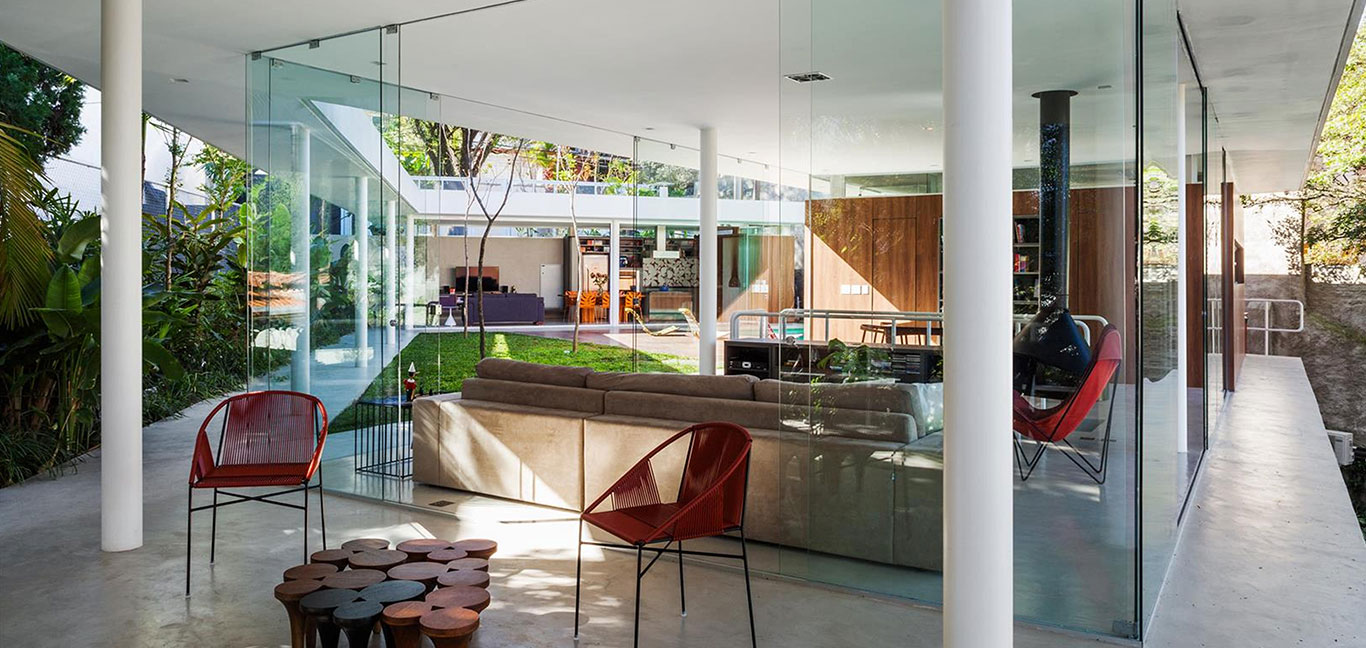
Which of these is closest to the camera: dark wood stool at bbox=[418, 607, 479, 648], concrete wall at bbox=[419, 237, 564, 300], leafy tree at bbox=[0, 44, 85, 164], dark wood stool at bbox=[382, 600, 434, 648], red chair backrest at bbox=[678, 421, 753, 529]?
dark wood stool at bbox=[418, 607, 479, 648]

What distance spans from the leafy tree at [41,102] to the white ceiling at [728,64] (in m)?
3.28

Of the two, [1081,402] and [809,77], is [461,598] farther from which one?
[809,77]

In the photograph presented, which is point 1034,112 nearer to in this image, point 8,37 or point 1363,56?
point 8,37

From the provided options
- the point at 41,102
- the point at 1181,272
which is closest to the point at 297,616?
the point at 1181,272

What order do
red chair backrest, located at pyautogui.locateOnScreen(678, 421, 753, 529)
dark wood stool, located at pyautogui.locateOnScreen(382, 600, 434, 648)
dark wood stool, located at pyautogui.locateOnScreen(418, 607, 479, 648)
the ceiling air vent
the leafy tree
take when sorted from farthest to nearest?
the leafy tree < the ceiling air vent < red chair backrest, located at pyautogui.locateOnScreen(678, 421, 753, 529) < dark wood stool, located at pyautogui.locateOnScreen(382, 600, 434, 648) < dark wood stool, located at pyautogui.locateOnScreen(418, 607, 479, 648)

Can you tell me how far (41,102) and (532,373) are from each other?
394 inches

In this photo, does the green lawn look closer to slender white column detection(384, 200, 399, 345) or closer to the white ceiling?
the white ceiling

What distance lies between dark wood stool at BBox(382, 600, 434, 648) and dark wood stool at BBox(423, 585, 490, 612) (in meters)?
0.05

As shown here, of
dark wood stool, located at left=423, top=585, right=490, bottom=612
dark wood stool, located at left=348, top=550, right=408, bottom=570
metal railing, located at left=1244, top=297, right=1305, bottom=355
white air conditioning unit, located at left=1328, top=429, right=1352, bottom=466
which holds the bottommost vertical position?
white air conditioning unit, located at left=1328, top=429, right=1352, bottom=466

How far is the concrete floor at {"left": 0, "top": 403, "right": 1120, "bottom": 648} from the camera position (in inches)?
139

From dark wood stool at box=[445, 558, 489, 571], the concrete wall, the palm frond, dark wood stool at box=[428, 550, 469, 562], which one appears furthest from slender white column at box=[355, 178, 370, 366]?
the concrete wall

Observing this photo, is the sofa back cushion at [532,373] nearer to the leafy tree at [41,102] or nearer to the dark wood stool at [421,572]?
the dark wood stool at [421,572]

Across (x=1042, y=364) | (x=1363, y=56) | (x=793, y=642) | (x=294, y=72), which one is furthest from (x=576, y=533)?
(x=1363, y=56)

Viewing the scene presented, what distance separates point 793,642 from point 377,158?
13.5 feet
